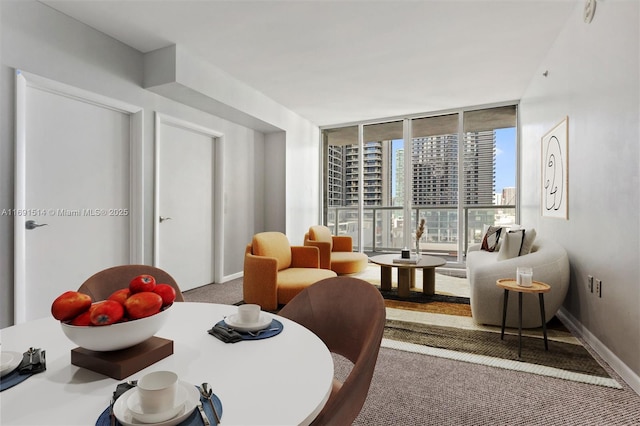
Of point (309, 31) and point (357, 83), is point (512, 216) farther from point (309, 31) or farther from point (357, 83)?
point (309, 31)

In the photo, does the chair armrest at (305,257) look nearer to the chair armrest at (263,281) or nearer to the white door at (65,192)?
the chair armrest at (263,281)

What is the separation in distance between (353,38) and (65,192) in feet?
9.57

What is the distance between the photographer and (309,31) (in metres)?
3.14

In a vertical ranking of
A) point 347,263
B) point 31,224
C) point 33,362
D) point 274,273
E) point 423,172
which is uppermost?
point 423,172

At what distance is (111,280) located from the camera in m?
1.58

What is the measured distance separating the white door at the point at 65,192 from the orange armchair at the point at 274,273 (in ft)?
4.22

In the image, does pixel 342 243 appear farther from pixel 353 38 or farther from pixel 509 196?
pixel 353 38

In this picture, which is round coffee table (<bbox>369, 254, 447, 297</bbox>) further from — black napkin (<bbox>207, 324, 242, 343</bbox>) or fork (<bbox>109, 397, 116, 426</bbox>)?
fork (<bbox>109, 397, 116, 426</bbox>)

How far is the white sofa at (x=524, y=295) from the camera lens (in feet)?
8.71

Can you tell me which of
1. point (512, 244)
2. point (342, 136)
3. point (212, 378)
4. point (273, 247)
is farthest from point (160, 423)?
point (342, 136)

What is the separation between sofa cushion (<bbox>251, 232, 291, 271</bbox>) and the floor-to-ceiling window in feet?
9.13

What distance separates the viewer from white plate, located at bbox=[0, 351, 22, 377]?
0.74m

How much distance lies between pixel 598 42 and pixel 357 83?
2.52 metres

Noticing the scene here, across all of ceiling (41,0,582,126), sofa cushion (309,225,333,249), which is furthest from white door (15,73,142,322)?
sofa cushion (309,225,333,249)
